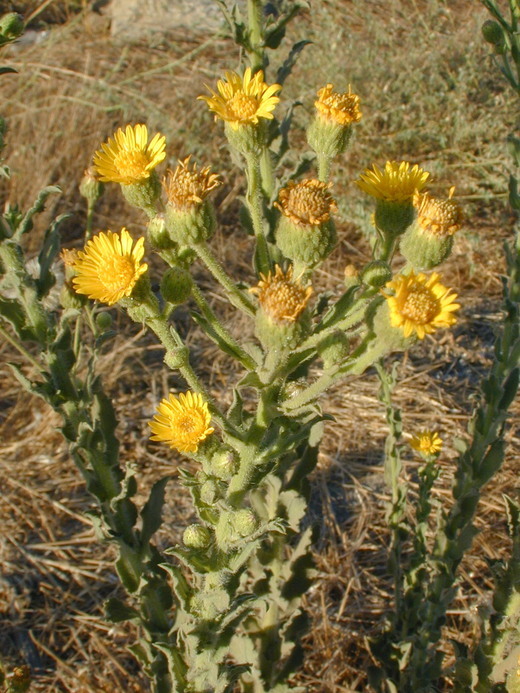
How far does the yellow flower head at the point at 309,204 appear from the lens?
1728 millimetres

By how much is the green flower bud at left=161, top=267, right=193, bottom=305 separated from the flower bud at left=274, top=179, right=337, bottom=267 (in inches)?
10.7

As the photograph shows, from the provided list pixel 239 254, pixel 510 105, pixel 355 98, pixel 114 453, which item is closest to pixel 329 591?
pixel 114 453

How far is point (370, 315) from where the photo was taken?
5.48 feet

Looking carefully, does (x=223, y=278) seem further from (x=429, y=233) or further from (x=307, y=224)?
(x=429, y=233)

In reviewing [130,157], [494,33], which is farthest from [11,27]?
[494,33]

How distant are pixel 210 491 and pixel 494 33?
1977 mm

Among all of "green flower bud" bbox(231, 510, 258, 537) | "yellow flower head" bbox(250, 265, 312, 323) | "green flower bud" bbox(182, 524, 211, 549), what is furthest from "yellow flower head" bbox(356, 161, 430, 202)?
"green flower bud" bbox(182, 524, 211, 549)

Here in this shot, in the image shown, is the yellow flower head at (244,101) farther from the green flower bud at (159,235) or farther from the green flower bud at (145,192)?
the green flower bud at (159,235)

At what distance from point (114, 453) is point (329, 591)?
163cm

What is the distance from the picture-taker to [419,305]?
159cm

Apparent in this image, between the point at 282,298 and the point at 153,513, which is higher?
the point at 282,298

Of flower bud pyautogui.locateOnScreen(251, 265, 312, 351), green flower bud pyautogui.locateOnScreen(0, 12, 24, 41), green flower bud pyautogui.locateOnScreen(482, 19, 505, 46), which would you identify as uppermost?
green flower bud pyautogui.locateOnScreen(0, 12, 24, 41)

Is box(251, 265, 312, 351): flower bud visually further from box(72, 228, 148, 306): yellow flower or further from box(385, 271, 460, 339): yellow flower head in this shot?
box(72, 228, 148, 306): yellow flower

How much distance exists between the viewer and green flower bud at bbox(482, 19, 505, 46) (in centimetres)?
248
